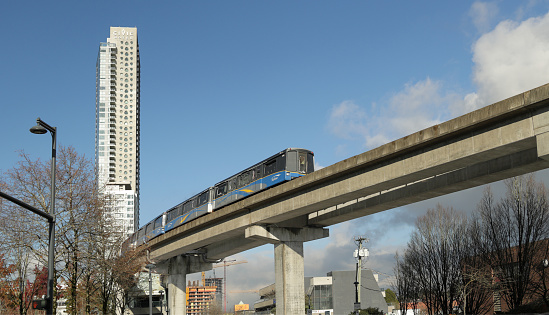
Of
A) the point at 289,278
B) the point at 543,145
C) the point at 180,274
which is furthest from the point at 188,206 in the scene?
the point at 543,145

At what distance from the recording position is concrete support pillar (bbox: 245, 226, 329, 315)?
38.8 m

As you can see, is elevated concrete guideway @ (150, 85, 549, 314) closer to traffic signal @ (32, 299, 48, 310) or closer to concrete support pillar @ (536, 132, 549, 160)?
concrete support pillar @ (536, 132, 549, 160)

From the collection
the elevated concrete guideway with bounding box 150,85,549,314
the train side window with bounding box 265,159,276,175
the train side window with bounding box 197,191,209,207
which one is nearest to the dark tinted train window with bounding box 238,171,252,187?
the elevated concrete guideway with bounding box 150,85,549,314

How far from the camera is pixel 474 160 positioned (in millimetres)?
24891

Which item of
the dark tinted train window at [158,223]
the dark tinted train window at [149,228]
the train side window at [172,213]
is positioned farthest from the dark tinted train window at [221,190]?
the dark tinted train window at [149,228]

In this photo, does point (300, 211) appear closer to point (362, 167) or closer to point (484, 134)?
point (362, 167)

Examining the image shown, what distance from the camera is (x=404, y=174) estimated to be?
27703 mm

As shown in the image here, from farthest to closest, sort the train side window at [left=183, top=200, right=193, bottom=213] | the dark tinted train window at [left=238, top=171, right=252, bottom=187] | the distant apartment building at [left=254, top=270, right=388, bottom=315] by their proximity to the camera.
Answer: the distant apartment building at [left=254, top=270, right=388, bottom=315] < the train side window at [left=183, top=200, right=193, bottom=213] < the dark tinted train window at [left=238, top=171, right=252, bottom=187]

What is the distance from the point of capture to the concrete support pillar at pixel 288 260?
3875 centimetres

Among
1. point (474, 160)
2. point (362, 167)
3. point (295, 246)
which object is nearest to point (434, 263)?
point (295, 246)

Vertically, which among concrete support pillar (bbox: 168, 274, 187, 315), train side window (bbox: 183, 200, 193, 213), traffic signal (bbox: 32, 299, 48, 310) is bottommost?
concrete support pillar (bbox: 168, 274, 187, 315)

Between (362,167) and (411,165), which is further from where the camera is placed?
(362,167)

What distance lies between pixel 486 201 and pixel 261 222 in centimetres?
2075

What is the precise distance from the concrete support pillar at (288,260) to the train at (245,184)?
3.41 meters
